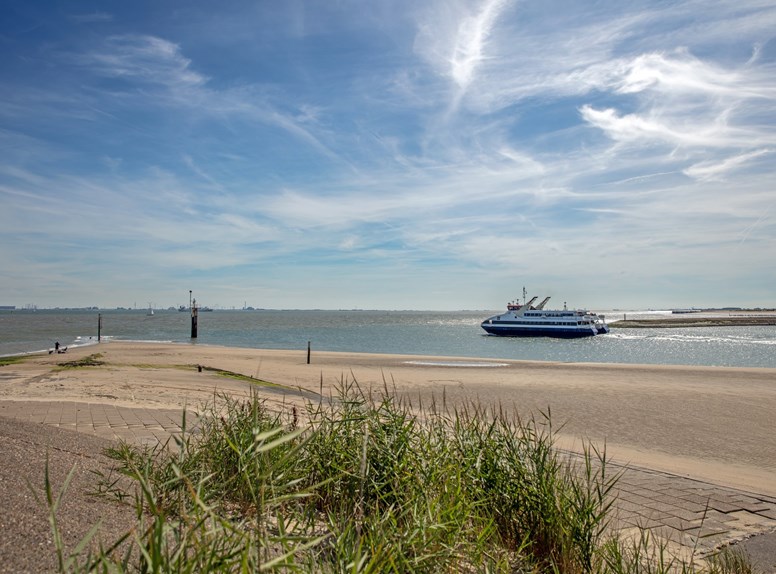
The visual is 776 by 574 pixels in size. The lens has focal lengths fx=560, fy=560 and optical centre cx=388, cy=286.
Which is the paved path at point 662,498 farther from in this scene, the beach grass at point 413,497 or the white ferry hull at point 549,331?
the white ferry hull at point 549,331

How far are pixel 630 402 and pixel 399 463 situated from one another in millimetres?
15395

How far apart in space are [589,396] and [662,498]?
41.0 ft

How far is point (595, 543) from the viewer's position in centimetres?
399

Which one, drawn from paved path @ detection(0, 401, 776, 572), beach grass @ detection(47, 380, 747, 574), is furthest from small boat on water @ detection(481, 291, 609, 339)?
beach grass @ detection(47, 380, 747, 574)

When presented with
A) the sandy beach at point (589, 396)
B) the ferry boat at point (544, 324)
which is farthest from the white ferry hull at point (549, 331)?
the sandy beach at point (589, 396)

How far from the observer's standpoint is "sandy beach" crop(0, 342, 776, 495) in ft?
33.9

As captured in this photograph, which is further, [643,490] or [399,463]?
[643,490]

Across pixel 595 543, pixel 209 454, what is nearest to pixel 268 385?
pixel 209 454

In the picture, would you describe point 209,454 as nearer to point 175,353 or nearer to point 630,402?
point 630,402

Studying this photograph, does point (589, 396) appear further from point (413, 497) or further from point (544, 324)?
point (544, 324)

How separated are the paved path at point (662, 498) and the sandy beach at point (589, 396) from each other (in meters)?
0.76

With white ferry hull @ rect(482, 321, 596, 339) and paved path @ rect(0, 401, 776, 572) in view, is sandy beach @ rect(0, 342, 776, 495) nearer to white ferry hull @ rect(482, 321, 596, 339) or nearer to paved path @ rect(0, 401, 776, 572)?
paved path @ rect(0, 401, 776, 572)

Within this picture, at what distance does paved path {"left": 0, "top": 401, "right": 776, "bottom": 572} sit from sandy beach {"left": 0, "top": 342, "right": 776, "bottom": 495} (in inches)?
30.1

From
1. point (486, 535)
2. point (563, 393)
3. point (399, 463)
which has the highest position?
point (399, 463)
